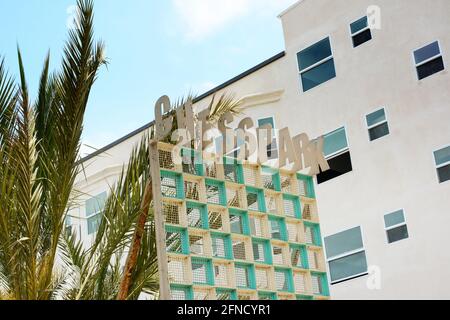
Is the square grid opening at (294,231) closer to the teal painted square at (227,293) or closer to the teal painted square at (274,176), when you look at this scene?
the teal painted square at (274,176)

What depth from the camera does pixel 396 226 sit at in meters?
15.7

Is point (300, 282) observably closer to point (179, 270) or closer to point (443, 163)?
point (179, 270)

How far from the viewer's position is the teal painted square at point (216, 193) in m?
9.63

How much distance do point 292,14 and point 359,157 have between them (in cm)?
397

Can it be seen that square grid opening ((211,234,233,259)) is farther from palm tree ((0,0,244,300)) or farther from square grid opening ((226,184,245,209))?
palm tree ((0,0,244,300))

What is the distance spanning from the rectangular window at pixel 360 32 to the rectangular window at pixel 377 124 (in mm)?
1609

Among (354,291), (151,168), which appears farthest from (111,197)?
(354,291)

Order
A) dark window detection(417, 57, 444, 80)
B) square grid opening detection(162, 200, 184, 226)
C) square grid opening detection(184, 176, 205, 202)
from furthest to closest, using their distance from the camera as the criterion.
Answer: dark window detection(417, 57, 444, 80)
square grid opening detection(184, 176, 205, 202)
square grid opening detection(162, 200, 184, 226)

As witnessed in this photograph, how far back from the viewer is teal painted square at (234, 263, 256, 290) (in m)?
9.42

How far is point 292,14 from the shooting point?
1864 centimetres

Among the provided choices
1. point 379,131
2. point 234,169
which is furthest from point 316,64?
point 234,169

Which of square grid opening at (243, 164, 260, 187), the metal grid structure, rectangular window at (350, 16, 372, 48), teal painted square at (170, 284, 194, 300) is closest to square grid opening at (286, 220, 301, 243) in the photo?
the metal grid structure

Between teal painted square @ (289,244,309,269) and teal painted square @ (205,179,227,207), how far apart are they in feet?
3.68
